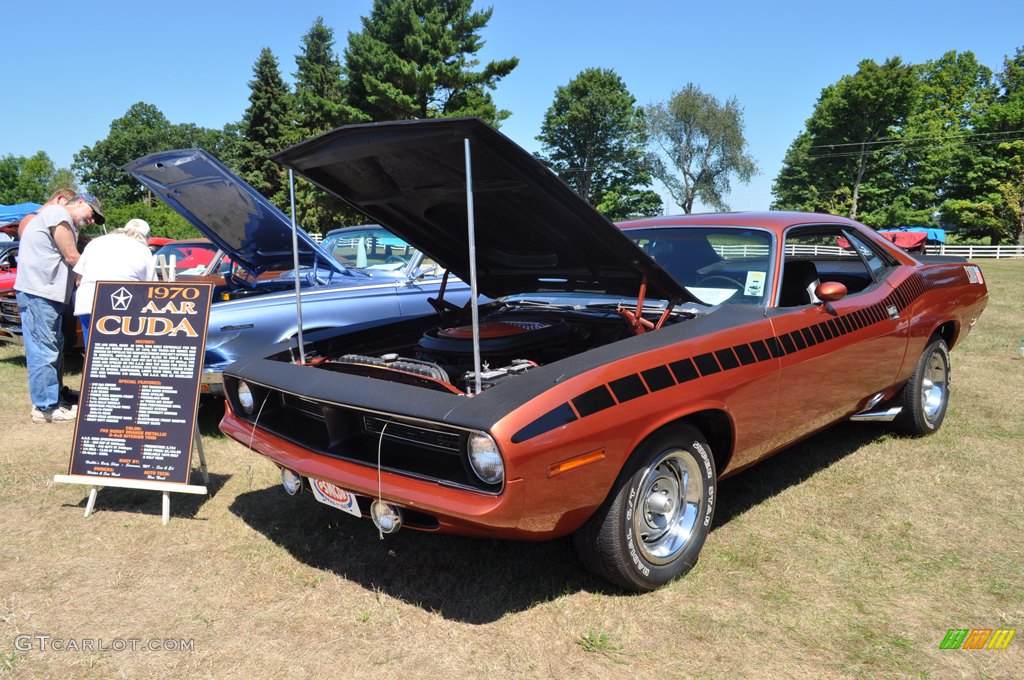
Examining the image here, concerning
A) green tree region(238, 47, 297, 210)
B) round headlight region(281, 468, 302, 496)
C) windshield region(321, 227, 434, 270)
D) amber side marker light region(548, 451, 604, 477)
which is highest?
green tree region(238, 47, 297, 210)

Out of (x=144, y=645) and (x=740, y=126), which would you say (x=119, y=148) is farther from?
(x=144, y=645)

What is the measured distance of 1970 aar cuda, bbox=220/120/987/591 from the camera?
2.38 meters

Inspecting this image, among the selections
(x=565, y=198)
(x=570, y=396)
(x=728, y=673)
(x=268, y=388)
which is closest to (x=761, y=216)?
(x=565, y=198)

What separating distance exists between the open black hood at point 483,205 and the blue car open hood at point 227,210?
6.06ft

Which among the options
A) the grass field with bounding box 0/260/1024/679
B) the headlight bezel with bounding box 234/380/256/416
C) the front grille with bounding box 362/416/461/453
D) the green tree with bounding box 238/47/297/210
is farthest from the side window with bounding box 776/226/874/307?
the green tree with bounding box 238/47/297/210

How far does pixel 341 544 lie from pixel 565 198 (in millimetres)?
1964

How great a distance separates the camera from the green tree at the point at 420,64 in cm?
3148

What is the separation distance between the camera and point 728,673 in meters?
2.33

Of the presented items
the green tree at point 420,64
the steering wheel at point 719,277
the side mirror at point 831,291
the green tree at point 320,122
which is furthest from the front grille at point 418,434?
the green tree at point 420,64

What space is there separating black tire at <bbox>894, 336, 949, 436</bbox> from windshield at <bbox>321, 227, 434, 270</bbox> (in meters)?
4.25

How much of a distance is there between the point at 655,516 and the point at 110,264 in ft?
13.9

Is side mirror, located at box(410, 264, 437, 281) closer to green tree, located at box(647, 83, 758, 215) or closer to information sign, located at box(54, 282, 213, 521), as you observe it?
information sign, located at box(54, 282, 213, 521)

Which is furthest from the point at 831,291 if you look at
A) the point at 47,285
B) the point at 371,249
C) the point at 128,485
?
the point at 47,285

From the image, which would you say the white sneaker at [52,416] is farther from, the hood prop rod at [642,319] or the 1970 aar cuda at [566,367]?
the hood prop rod at [642,319]
